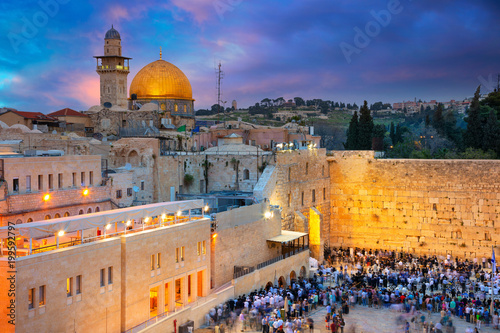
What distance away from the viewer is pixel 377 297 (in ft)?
76.0

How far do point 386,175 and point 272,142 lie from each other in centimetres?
770

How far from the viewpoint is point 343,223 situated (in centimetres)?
3484

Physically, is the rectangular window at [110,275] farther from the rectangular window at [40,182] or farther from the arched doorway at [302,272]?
the arched doorway at [302,272]

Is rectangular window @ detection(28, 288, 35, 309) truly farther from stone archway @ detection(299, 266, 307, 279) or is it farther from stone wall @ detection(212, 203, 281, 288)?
stone archway @ detection(299, 266, 307, 279)

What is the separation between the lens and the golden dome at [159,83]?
4519cm

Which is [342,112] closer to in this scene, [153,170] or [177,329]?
[153,170]

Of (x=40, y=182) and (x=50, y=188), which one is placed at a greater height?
(x=40, y=182)

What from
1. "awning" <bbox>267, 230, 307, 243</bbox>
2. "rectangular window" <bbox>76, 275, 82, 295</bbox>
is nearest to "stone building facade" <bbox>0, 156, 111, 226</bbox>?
"rectangular window" <bbox>76, 275, 82, 295</bbox>

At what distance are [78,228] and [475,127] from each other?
31582 millimetres

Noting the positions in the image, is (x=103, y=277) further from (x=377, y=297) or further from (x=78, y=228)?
(x=377, y=297)

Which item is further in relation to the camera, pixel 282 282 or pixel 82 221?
pixel 282 282

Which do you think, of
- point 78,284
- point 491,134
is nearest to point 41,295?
point 78,284

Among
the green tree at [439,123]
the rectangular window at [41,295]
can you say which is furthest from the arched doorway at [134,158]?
the green tree at [439,123]

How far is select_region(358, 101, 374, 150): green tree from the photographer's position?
4197 cm
